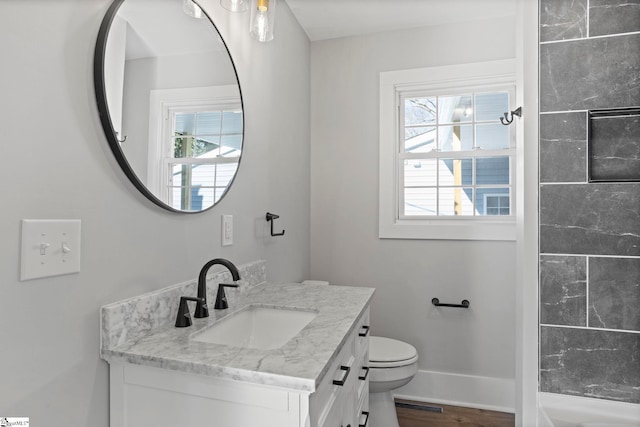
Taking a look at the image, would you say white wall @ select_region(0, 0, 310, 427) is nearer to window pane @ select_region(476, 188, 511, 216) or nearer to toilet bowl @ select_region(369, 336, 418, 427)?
toilet bowl @ select_region(369, 336, 418, 427)

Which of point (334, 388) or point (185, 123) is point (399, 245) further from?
point (185, 123)

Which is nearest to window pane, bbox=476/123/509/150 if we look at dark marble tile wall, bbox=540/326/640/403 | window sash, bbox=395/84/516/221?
window sash, bbox=395/84/516/221

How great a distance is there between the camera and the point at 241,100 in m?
1.53

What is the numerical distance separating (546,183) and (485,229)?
3.27 feet

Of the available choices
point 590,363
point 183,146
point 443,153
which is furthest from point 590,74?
point 183,146

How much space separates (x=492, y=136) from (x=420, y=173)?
51cm

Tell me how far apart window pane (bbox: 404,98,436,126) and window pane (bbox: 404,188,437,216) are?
0.48 meters

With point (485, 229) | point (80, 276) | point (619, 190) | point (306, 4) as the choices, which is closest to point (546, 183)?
point (619, 190)

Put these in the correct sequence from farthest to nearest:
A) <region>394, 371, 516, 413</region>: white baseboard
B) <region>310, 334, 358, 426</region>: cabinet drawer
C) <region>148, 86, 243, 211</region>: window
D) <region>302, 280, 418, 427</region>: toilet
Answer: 1. <region>394, 371, 516, 413</region>: white baseboard
2. <region>302, 280, 418, 427</region>: toilet
3. <region>148, 86, 243, 211</region>: window
4. <region>310, 334, 358, 426</region>: cabinet drawer

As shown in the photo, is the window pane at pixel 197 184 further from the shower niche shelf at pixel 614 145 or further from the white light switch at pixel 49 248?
the shower niche shelf at pixel 614 145

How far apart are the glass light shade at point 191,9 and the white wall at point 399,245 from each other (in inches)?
54.9

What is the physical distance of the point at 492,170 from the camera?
2303 millimetres

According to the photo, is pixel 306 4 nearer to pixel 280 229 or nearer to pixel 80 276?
pixel 280 229

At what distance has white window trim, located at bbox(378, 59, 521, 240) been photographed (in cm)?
223
